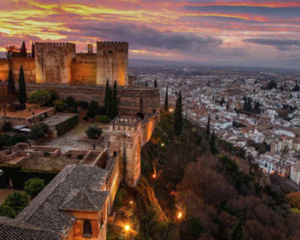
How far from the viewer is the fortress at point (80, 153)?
685 cm

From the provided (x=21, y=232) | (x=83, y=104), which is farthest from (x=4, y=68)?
(x=21, y=232)

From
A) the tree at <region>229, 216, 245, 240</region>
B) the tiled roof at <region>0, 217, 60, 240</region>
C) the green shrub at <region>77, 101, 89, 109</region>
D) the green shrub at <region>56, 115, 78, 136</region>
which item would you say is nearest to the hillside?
the tree at <region>229, 216, 245, 240</region>

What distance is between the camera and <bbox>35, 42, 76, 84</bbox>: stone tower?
21594mm

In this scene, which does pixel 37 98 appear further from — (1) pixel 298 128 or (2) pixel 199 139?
(1) pixel 298 128

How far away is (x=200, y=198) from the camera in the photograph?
17.6 m

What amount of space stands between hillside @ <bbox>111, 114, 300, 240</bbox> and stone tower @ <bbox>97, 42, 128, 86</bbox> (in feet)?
15.6

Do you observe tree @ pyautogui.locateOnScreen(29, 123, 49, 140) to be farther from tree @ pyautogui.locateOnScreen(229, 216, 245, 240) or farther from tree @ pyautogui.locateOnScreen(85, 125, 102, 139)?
tree @ pyautogui.locateOnScreen(229, 216, 245, 240)

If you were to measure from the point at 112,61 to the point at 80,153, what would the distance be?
Answer: 995 cm

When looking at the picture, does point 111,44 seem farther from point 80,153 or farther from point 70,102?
point 80,153

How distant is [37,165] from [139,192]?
450 cm

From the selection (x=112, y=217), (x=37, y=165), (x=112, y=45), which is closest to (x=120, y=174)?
(x=112, y=217)

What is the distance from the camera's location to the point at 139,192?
12.5 meters

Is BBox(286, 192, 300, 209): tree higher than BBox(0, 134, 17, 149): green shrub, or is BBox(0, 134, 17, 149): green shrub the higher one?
BBox(0, 134, 17, 149): green shrub

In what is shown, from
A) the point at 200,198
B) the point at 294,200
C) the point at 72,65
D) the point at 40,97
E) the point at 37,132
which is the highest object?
the point at 72,65
